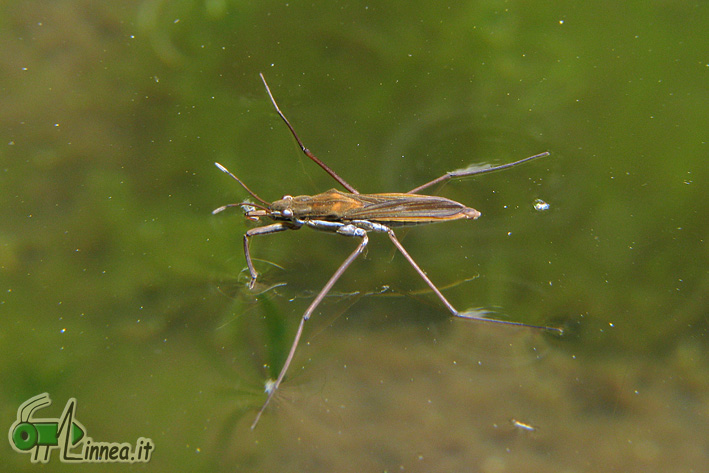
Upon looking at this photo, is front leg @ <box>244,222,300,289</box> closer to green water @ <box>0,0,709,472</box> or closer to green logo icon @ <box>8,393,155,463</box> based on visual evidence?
green water @ <box>0,0,709,472</box>

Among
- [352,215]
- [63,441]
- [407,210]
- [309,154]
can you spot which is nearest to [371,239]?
[352,215]

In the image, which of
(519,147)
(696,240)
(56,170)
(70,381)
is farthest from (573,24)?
(70,381)

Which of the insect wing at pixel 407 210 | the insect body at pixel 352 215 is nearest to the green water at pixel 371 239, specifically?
the insect body at pixel 352 215

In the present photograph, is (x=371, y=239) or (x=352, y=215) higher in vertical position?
(x=352, y=215)

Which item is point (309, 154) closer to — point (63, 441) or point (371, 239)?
point (371, 239)

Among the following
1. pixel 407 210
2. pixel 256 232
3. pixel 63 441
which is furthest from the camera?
pixel 256 232

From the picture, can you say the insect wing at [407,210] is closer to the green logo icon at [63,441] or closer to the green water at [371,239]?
the green water at [371,239]

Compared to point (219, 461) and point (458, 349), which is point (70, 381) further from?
point (458, 349)
